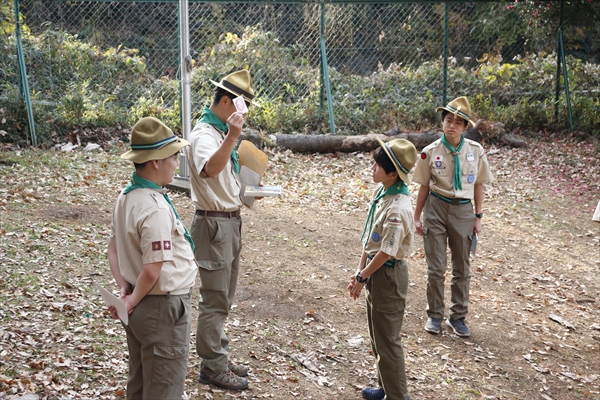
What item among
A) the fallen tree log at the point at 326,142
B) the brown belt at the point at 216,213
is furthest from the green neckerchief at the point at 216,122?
the fallen tree log at the point at 326,142

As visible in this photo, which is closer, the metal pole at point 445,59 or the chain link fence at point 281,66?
the chain link fence at point 281,66

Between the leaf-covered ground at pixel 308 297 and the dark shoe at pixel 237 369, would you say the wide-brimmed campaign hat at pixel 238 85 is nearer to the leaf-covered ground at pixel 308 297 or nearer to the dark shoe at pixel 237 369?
the dark shoe at pixel 237 369

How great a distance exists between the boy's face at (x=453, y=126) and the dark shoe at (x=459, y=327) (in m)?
1.57

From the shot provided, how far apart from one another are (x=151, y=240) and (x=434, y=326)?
3357 millimetres

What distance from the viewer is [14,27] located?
10328 mm

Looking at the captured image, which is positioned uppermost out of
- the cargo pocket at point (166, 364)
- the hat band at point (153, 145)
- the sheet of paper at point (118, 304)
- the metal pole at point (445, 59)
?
the metal pole at point (445, 59)

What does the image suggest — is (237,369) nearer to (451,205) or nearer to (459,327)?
(459,327)

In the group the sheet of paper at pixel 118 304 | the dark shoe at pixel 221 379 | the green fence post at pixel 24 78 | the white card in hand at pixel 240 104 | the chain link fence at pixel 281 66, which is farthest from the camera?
the chain link fence at pixel 281 66

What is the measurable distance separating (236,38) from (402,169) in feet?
31.5

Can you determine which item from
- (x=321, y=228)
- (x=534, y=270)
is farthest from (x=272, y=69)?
(x=534, y=270)

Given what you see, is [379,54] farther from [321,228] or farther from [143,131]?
[143,131]

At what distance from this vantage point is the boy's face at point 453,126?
5.57 m

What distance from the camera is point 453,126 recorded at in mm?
5570

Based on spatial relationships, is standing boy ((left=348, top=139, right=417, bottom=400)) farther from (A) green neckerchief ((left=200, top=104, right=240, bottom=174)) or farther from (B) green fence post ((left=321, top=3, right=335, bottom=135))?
(B) green fence post ((left=321, top=3, right=335, bottom=135))
